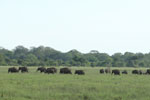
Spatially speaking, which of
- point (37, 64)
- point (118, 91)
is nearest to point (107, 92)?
point (118, 91)

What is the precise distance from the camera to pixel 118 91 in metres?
16.9

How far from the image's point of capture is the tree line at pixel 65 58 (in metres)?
77.6

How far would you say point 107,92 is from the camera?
16.4 metres

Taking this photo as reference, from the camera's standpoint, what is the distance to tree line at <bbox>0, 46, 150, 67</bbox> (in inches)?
3056

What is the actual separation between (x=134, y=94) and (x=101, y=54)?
322 feet

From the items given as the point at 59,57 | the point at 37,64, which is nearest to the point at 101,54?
the point at 59,57

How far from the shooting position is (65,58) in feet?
362

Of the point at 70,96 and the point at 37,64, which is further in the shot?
the point at 37,64

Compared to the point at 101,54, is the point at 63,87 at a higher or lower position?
lower

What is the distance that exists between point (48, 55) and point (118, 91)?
98.9 metres

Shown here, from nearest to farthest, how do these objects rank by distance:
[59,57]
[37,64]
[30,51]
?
[37,64] → [59,57] → [30,51]

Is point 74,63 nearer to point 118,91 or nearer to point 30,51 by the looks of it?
point 30,51

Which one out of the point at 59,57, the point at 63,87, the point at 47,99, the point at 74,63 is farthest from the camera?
the point at 59,57

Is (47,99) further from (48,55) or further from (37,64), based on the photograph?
(48,55)
